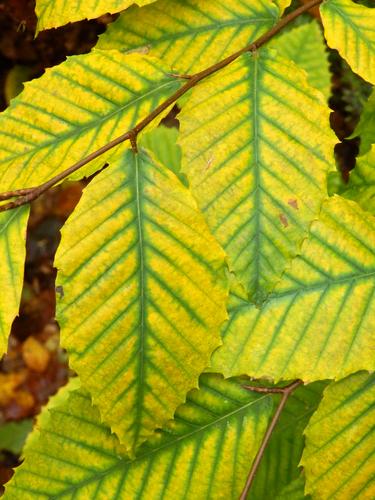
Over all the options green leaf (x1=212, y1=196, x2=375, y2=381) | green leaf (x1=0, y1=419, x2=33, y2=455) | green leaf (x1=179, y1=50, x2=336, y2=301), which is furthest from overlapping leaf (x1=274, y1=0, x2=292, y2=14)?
green leaf (x1=0, y1=419, x2=33, y2=455)

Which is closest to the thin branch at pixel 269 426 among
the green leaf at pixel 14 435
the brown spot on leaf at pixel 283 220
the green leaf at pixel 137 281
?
the green leaf at pixel 137 281

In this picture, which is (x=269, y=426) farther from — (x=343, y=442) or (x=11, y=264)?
(x=11, y=264)

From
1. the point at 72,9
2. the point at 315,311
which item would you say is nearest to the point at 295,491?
the point at 315,311

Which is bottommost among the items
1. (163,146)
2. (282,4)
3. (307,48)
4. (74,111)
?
(74,111)

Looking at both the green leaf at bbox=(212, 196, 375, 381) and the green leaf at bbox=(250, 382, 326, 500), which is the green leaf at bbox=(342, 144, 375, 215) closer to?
the green leaf at bbox=(212, 196, 375, 381)

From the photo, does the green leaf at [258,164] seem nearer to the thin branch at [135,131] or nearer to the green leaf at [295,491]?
the thin branch at [135,131]
